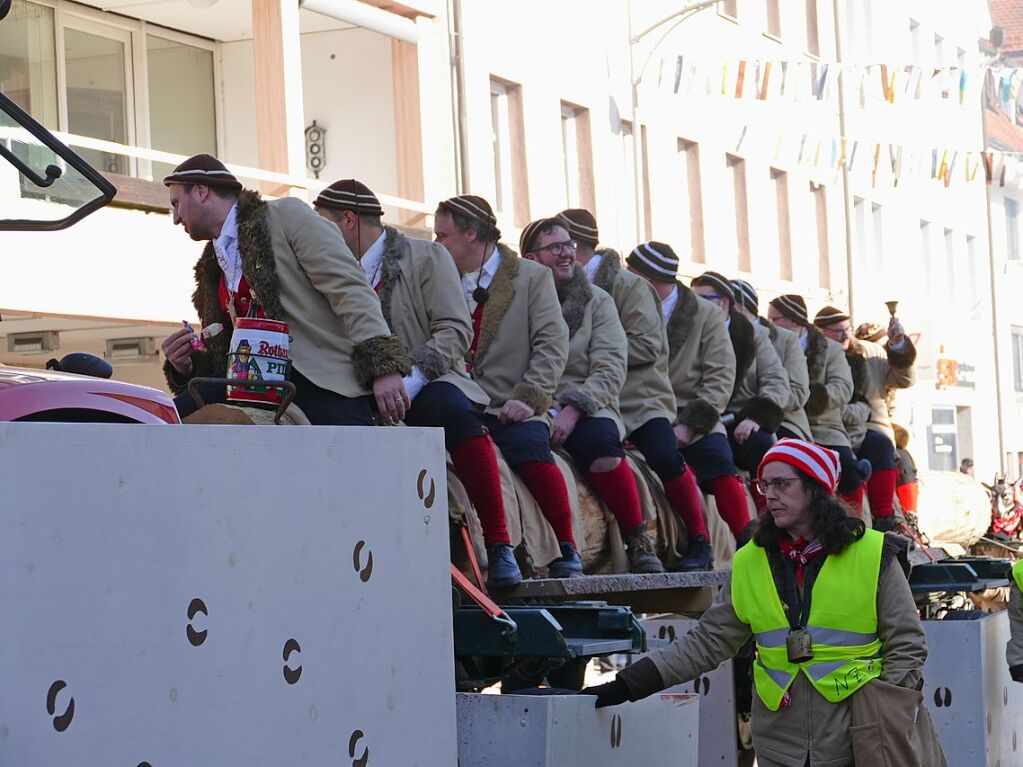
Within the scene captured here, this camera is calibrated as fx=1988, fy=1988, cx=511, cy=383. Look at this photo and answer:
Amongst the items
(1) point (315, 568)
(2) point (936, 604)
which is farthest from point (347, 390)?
(2) point (936, 604)

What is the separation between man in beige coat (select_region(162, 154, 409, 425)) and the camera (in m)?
6.42

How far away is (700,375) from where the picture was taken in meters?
10.1

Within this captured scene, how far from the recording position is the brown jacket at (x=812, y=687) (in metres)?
6.50

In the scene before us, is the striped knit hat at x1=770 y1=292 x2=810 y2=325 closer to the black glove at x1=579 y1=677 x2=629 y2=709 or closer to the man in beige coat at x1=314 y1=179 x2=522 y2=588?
the man in beige coat at x1=314 y1=179 x2=522 y2=588

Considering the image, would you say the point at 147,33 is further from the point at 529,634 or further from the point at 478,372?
the point at 529,634

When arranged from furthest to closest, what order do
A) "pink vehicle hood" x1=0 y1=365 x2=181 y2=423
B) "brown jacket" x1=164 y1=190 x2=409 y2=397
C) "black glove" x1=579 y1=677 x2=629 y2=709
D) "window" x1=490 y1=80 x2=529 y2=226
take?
"window" x1=490 y1=80 x2=529 y2=226 < "brown jacket" x1=164 y1=190 x2=409 y2=397 < "black glove" x1=579 y1=677 x2=629 y2=709 < "pink vehicle hood" x1=0 y1=365 x2=181 y2=423

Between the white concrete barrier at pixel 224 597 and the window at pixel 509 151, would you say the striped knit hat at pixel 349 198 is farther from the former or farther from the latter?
the window at pixel 509 151

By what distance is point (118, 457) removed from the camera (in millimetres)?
4102

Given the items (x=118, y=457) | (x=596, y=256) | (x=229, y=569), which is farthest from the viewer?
(x=596, y=256)

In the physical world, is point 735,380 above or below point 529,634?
above

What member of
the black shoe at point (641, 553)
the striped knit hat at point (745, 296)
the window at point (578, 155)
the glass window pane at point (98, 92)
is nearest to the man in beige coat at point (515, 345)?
the black shoe at point (641, 553)

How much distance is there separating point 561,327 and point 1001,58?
41326mm

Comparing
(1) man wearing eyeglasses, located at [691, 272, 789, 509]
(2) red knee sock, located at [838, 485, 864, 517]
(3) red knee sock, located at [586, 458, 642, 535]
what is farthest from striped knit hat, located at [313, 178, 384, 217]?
(2) red knee sock, located at [838, 485, 864, 517]

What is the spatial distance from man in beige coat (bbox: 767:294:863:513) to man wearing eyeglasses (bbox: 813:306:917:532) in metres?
0.32
